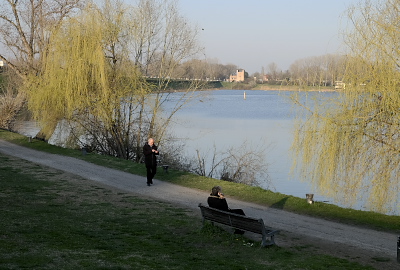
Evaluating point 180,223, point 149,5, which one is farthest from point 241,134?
point 180,223

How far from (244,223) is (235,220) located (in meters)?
0.23

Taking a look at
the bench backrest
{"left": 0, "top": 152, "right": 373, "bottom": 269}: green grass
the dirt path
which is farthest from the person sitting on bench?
the dirt path

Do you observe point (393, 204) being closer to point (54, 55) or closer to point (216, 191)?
point (216, 191)

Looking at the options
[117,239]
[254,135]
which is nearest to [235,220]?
[117,239]

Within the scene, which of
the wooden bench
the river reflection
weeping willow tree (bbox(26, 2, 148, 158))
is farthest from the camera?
weeping willow tree (bbox(26, 2, 148, 158))

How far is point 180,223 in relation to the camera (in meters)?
12.2

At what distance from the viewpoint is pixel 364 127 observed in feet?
50.9

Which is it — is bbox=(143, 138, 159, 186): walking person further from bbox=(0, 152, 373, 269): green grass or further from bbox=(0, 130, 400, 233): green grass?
bbox=(0, 152, 373, 269): green grass

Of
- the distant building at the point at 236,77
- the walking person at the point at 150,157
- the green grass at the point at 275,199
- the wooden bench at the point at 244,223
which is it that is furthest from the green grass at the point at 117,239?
the distant building at the point at 236,77

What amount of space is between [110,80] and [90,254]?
752 inches

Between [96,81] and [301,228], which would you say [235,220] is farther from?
[96,81]

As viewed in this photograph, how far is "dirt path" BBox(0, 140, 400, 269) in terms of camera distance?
33.2 feet

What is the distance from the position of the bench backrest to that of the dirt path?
0.90 m

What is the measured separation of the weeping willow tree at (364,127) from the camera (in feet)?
49.5
